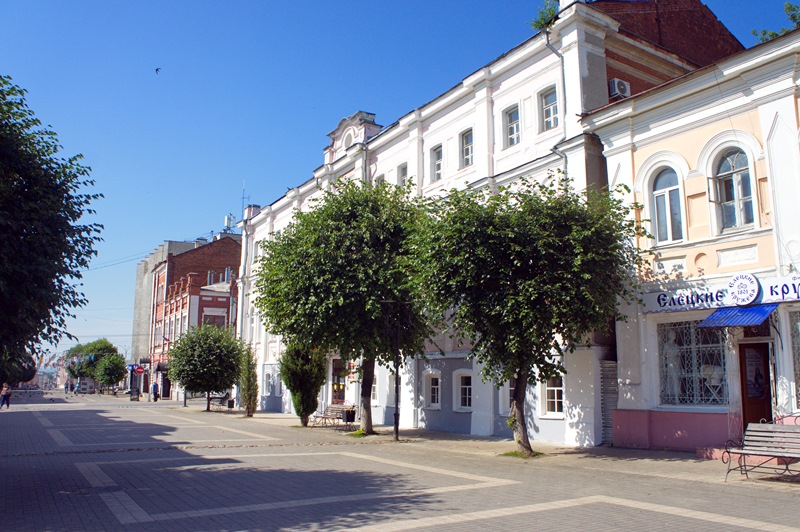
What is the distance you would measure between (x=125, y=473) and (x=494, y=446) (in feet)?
29.8

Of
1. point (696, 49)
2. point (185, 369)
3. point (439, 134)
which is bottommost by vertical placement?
point (185, 369)

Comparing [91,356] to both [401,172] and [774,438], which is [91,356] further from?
[774,438]

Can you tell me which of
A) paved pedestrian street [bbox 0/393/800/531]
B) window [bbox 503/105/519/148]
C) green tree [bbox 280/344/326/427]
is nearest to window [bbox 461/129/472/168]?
window [bbox 503/105/519/148]

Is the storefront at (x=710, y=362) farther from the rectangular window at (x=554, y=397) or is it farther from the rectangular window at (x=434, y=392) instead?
the rectangular window at (x=434, y=392)

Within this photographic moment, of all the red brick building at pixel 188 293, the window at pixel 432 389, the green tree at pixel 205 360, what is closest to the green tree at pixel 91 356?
the red brick building at pixel 188 293

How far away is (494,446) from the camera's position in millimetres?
17109

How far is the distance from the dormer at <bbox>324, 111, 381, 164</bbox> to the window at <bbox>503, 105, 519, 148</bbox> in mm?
8626

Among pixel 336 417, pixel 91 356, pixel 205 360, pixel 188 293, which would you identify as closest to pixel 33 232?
pixel 336 417

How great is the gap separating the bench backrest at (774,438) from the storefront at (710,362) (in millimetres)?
2584

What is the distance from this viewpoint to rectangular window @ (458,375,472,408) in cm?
2125

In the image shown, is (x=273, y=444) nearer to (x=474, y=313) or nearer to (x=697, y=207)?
(x=474, y=313)

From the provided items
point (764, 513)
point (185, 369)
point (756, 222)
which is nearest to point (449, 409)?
point (756, 222)

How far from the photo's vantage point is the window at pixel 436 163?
23673mm

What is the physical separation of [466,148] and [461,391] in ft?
27.1
